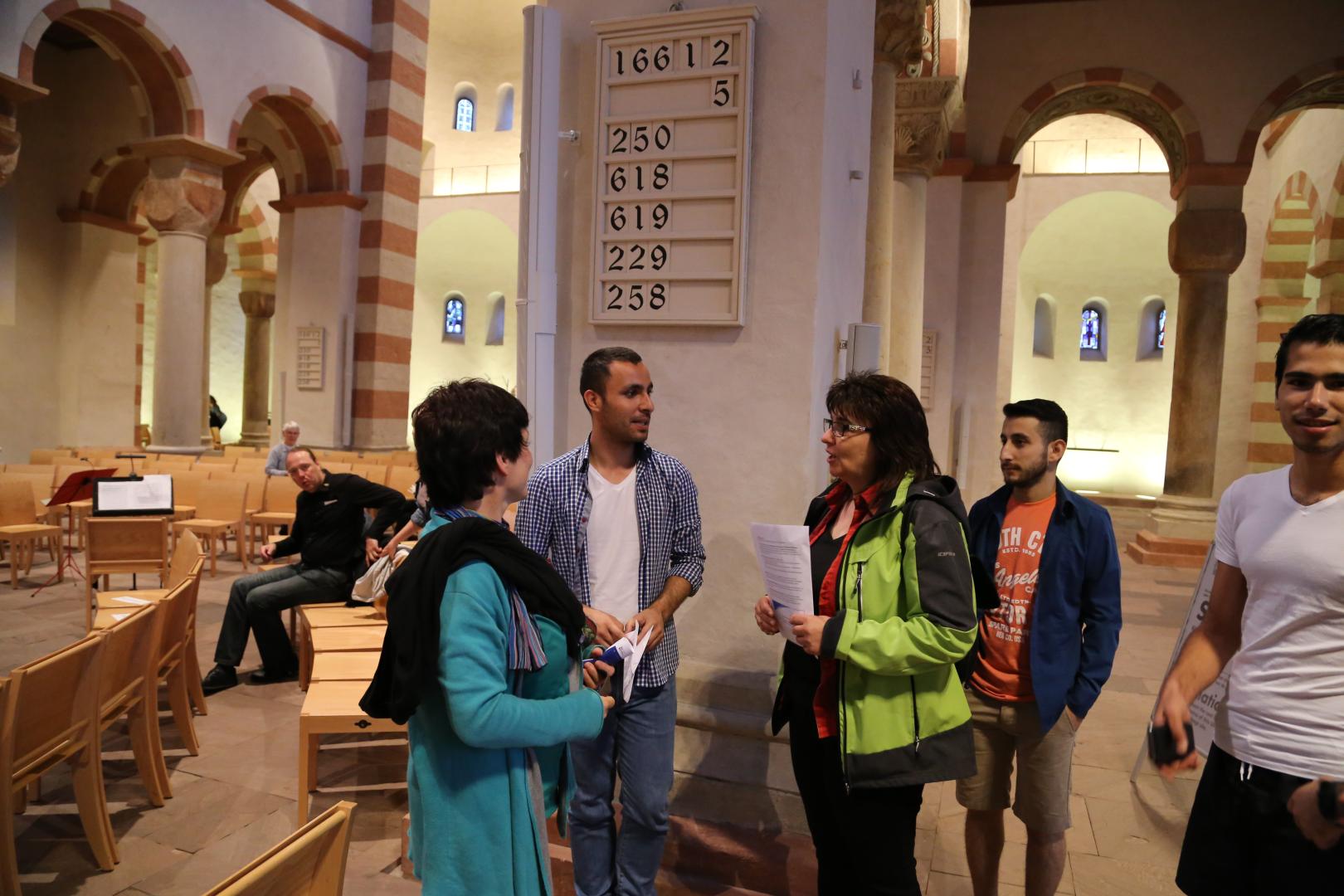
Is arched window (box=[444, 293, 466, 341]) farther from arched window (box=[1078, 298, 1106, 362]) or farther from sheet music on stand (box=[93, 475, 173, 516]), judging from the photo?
sheet music on stand (box=[93, 475, 173, 516])

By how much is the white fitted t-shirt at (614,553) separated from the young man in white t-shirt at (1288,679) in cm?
127

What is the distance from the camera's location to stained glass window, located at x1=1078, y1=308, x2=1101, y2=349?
1866 centimetres

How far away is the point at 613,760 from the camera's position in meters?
2.36

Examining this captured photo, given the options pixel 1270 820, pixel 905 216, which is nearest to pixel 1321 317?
pixel 1270 820

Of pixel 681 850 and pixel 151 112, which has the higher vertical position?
pixel 151 112

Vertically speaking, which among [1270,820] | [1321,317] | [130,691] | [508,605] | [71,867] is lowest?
[71,867]

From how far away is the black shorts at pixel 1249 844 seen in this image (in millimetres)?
1490

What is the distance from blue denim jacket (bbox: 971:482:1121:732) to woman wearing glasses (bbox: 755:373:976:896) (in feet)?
1.67

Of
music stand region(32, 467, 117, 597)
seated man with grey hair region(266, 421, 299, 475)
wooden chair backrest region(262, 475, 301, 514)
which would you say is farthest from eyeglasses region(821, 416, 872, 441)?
seated man with grey hair region(266, 421, 299, 475)

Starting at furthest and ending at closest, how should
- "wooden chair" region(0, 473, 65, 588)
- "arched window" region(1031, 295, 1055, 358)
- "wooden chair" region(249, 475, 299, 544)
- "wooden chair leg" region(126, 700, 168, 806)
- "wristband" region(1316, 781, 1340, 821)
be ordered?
"arched window" region(1031, 295, 1055, 358) < "wooden chair" region(249, 475, 299, 544) < "wooden chair" region(0, 473, 65, 588) < "wooden chair leg" region(126, 700, 168, 806) < "wristband" region(1316, 781, 1340, 821)

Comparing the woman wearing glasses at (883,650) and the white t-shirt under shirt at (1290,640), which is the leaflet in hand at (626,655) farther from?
the white t-shirt under shirt at (1290,640)

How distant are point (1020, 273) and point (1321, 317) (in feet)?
61.6

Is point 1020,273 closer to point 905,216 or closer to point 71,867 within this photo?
point 905,216

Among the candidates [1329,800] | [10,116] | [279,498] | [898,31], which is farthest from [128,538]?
[1329,800]
